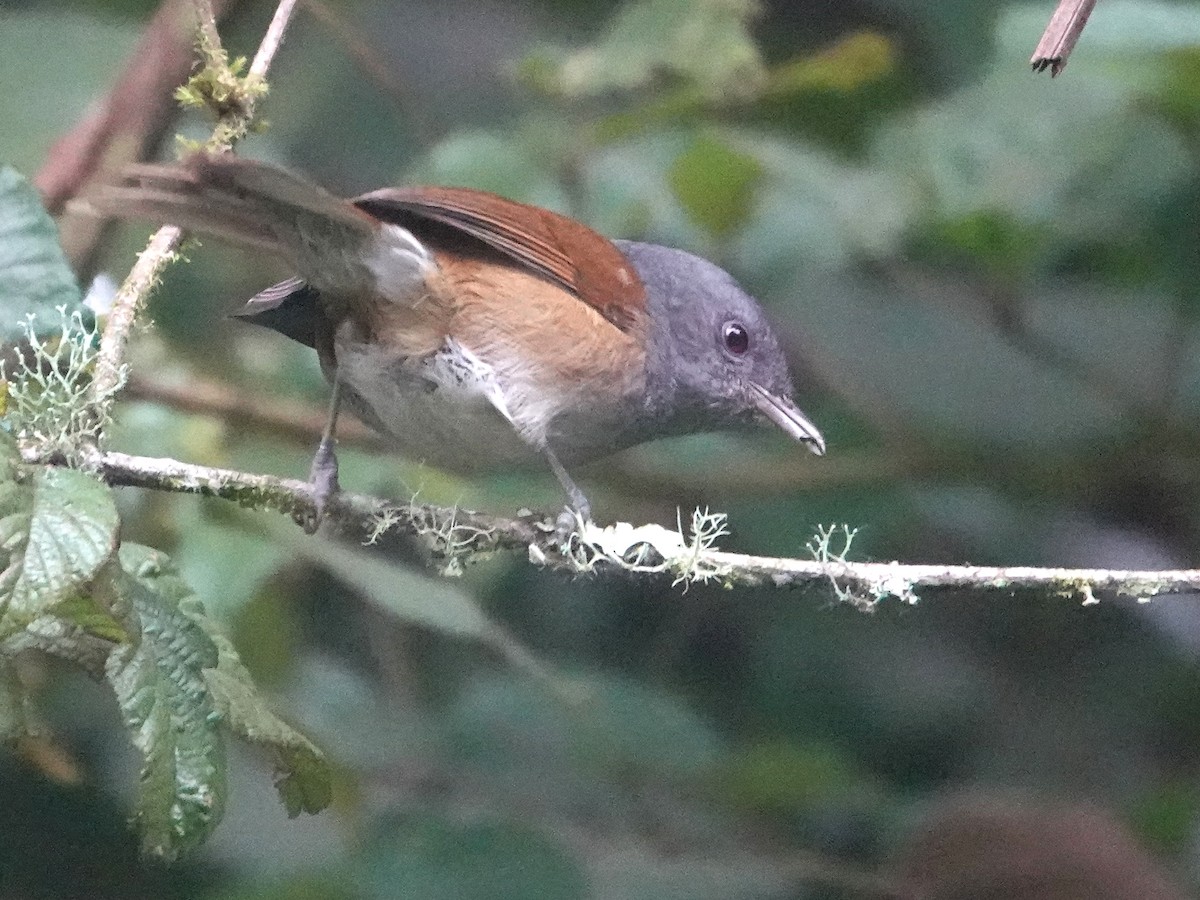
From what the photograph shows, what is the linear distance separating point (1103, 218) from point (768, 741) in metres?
1.51

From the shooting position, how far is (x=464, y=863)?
2.84 m

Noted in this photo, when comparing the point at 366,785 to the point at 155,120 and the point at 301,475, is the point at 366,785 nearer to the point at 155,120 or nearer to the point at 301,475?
the point at 301,475

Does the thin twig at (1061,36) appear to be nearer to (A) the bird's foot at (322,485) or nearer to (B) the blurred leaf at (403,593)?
(A) the bird's foot at (322,485)

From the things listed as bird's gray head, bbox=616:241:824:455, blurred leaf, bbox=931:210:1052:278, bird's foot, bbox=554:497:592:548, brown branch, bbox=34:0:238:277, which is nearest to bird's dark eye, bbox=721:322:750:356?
bird's gray head, bbox=616:241:824:455

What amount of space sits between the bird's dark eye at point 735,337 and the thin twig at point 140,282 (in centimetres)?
99

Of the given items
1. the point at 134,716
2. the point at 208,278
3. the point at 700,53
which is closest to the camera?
the point at 134,716

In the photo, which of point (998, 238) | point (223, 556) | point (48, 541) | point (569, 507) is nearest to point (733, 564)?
point (569, 507)

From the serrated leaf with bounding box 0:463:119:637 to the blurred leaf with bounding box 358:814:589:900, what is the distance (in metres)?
1.60

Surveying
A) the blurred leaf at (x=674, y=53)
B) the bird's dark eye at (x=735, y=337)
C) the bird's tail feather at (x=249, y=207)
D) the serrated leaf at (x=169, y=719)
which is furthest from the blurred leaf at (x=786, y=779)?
the serrated leaf at (x=169, y=719)

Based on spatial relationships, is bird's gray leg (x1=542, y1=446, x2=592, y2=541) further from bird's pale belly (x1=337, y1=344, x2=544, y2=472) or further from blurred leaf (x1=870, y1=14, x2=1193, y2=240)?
blurred leaf (x1=870, y1=14, x2=1193, y2=240)

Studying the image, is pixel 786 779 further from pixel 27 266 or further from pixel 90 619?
pixel 27 266

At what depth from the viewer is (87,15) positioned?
3662 mm

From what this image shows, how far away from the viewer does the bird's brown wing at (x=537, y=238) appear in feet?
7.09

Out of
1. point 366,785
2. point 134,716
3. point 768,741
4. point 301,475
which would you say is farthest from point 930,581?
point 768,741
